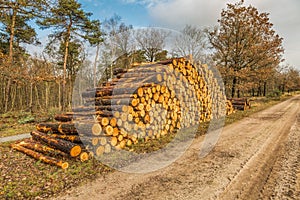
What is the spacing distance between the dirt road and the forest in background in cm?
649

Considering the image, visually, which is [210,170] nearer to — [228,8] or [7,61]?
[7,61]

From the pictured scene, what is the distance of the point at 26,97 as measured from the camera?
19578 mm

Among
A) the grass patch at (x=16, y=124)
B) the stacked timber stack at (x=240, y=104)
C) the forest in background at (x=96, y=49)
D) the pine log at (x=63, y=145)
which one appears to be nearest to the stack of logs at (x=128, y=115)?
the pine log at (x=63, y=145)

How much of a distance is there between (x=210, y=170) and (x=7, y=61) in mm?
11480

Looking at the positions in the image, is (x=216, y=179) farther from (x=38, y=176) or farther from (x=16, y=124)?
(x=16, y=124)

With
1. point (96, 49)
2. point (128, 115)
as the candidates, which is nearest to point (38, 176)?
point (128, 115)

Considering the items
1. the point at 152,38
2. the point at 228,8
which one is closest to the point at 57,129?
the point at 152,38

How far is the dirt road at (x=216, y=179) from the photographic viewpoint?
2.71 meters

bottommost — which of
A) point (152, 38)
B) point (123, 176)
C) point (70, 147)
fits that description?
point (123, 176)

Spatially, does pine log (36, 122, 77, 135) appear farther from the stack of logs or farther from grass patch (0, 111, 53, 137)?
grass patch (0, 111, 53, 137)

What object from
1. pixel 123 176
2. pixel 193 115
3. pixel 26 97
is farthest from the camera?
pixel 26 97

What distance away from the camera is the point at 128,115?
508 centimetres

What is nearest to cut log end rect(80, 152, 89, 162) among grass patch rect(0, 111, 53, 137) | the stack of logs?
the stack of logs

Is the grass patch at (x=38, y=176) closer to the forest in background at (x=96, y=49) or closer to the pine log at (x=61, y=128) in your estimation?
the pine log at (x=61, y=128)
